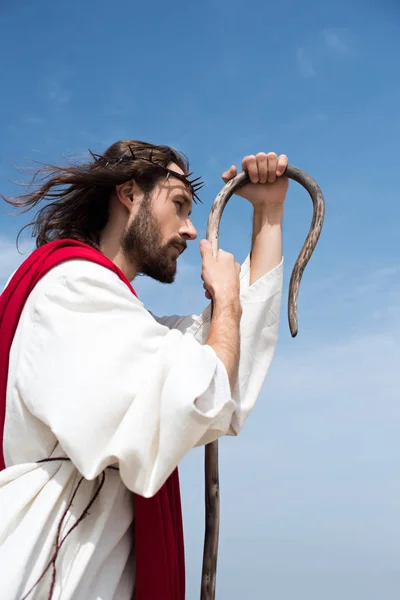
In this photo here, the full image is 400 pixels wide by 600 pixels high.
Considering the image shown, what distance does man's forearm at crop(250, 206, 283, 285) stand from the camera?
148 inches

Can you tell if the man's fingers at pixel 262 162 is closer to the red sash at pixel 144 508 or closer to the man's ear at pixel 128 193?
the man's ear at pixel 128 193

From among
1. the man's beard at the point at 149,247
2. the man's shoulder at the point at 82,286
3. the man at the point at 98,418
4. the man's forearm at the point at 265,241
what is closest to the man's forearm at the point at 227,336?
the man at the point at 98,418

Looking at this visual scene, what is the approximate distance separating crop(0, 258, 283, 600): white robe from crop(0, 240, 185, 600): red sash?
0.22 ft

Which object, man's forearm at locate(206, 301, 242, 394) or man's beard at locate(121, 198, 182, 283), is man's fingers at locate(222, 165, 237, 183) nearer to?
man's beard at locate(121, 198, 182, 283)

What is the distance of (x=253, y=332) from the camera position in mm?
3455

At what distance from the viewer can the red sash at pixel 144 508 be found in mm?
2748

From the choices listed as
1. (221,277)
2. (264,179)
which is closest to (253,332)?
(221,277)

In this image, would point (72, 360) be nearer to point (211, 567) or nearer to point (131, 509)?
point (131, 509)

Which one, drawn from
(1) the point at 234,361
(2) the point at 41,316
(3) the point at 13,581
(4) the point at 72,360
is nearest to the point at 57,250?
(2) the point at 41,316

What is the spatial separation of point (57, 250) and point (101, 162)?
1277 mm

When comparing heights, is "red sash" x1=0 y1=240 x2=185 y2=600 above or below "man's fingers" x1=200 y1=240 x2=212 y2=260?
below

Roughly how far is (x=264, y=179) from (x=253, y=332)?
0.96 m

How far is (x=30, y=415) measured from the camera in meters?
2.70

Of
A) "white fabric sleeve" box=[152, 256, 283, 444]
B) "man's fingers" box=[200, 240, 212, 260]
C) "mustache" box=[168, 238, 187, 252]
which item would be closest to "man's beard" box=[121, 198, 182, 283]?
"mustache" box=[168, 238, 187, 252]
